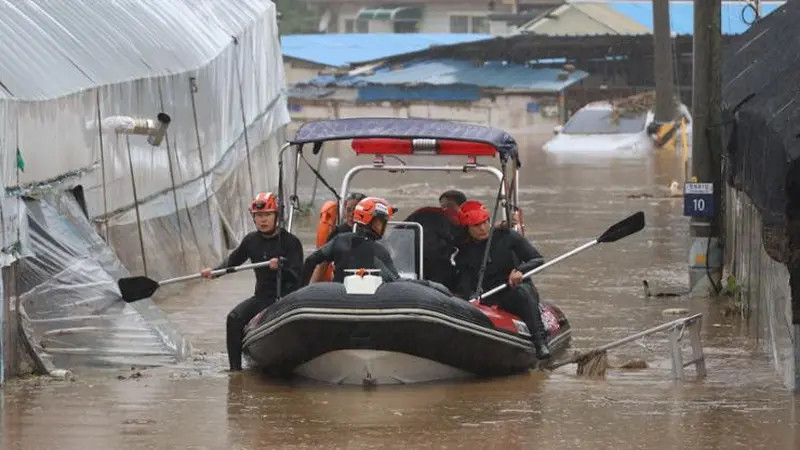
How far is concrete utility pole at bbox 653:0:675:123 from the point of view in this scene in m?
44.7

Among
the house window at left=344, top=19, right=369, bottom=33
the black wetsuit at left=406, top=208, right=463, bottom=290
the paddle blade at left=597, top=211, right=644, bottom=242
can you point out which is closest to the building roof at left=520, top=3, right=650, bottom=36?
the house window at left=344, top=19, right=369, bottom=33

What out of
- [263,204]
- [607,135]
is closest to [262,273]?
[263,204]

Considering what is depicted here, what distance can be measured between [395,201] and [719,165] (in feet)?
48.4

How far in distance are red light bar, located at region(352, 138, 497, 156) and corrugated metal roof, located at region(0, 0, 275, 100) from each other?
2.92 metres

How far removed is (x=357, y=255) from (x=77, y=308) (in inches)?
91.9

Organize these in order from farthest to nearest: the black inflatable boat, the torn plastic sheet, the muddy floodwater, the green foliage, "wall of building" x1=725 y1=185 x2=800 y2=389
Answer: the green foliage → the torn plastic sheet → "wall of building" x1=725 y1=185 x2=800 y2=389 → the black inflatable boat → the muddy floodwater

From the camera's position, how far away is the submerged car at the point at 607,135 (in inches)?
1943

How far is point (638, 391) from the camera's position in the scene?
44.4ft

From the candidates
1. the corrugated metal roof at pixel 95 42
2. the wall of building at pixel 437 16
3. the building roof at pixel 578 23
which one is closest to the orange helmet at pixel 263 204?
the corrugated metal roof at pixel 95 42

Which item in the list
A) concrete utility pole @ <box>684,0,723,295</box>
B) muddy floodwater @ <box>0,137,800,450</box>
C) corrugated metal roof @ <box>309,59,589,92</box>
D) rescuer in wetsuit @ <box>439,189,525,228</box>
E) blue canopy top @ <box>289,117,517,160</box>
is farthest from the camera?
corrugated metal roof @ <box>309,59,589,92</box>

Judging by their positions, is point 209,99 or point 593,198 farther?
point 593,198

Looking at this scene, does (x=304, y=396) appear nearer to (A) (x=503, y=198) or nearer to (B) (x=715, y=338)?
(A) (x=503, y=198)

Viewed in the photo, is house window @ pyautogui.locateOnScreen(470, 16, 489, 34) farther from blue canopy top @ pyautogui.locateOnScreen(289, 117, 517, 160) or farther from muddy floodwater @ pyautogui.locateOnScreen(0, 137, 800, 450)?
blue canopy top @ pyautogui.locateOnScreen(289, 117, 517, 160)

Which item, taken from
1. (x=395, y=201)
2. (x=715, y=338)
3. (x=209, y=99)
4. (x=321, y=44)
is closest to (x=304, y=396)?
(x=715, y=338)
